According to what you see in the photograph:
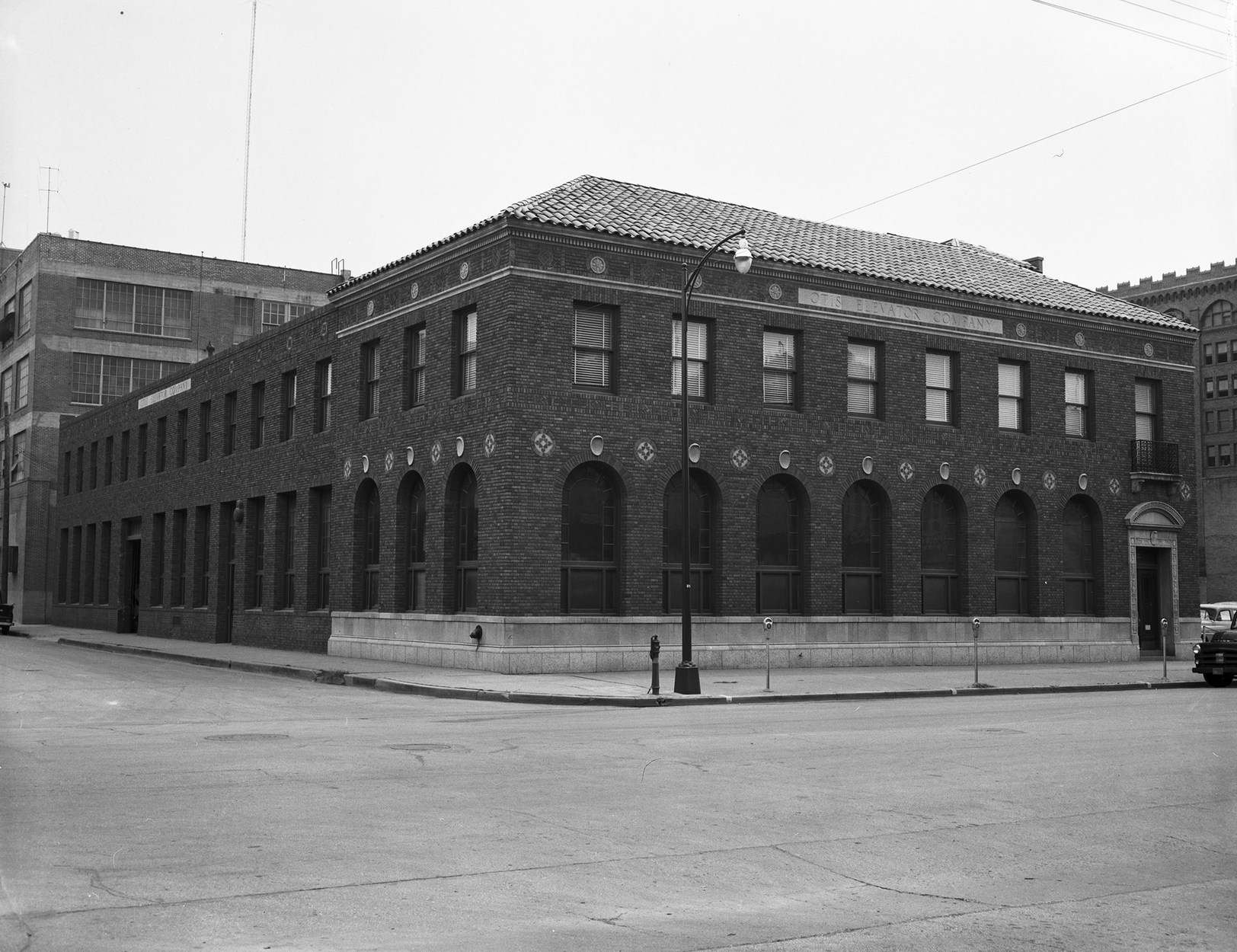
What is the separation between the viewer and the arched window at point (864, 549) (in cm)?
3175

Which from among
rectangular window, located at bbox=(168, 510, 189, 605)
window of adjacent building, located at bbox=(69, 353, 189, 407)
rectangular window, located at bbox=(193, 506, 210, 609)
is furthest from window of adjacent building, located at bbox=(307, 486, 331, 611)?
window of adjacent building, located at bbox=(69, 353, 189, 407)

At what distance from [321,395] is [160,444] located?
1582 cm

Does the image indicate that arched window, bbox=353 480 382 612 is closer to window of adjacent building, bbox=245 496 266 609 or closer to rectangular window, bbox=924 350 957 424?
window of adjacent building, bbox=245 496 266 609

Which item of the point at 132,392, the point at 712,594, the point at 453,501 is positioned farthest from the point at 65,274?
the point at 712,594

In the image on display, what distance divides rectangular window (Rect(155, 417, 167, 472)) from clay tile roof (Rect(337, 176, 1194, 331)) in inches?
726

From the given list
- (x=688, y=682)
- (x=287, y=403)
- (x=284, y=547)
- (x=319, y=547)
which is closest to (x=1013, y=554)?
(x=688, y=682)

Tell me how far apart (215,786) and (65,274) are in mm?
58617

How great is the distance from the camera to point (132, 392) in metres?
51.7

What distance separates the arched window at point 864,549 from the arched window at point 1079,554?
625cm

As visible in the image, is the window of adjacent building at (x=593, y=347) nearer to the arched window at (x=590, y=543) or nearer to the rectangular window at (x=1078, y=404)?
the arched window at (x=590, y=543)

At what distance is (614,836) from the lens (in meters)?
9.30

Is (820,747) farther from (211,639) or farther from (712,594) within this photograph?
(211,639)

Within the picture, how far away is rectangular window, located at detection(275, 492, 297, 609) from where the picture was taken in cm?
3712

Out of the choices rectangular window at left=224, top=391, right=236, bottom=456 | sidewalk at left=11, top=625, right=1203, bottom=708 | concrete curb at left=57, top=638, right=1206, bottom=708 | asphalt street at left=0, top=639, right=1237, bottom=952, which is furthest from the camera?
rectangular window at left=224, top=391, right=236, bottom=456
